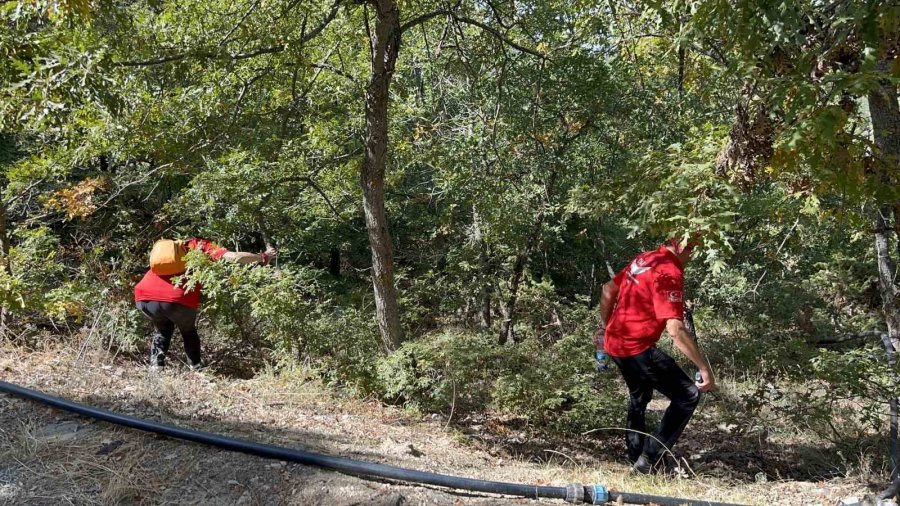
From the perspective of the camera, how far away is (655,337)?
14.6 feet

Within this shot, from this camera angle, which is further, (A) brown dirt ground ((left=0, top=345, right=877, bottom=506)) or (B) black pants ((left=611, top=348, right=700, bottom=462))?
(B) black pants ((left=611, top=348, right=700, bottom=462))

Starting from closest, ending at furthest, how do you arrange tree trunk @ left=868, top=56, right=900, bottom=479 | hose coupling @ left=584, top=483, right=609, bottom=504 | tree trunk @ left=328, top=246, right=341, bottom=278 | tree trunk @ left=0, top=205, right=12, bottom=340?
hose coupling @ left=584, top=483, right=609, bottom=504 < tree trunk @ left=868, top=56, right=900, bottom=479 < tree trunk @ left=0, top=205, right=12, bottom=340 < tree trunk @ left=328, top=246, right=341, bottom=278

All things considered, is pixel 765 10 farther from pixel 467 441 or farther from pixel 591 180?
pixel 591 180

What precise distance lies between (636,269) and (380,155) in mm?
2554

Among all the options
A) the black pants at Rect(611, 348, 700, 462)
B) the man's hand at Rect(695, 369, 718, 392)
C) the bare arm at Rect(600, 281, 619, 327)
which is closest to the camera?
the man's hand at Rect(695, 369, 718, 392)

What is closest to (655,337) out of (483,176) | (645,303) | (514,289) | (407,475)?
(645,303)

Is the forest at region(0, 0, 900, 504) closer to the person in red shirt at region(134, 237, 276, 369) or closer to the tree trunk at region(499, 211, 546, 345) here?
the tree trunk at region(499, 211, 546, 345)

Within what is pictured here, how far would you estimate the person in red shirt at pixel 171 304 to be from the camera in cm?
579

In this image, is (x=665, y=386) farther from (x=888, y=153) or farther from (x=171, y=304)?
(x=171, y=304)

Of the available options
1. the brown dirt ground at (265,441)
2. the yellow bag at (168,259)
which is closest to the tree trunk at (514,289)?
the brown dirt ground at (265,441)

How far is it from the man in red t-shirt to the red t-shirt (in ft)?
12.1

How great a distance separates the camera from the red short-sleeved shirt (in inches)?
167

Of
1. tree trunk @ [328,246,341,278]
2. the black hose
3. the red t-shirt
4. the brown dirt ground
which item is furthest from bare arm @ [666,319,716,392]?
tree trunk @ [328,246,341,278]

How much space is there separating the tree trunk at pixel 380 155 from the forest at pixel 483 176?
0.02 meters
